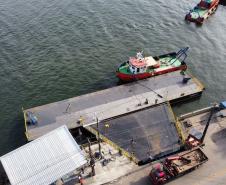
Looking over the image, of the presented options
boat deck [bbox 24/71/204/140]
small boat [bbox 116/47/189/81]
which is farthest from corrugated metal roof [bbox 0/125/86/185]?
small boat [bbox 116/47/189/81]

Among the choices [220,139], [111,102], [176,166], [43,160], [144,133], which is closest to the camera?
[43,160]

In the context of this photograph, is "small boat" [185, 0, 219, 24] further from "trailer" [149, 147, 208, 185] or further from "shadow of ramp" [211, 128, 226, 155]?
"trailer" [149, 147, 208, 185]

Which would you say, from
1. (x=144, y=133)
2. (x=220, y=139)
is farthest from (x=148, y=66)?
(x=220, y=139)

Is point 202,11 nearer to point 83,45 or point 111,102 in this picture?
point 83,45

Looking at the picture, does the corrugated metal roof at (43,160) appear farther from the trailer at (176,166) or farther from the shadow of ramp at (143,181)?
the trailer at (176,166)

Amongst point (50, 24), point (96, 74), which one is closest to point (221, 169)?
point (96, 74)
